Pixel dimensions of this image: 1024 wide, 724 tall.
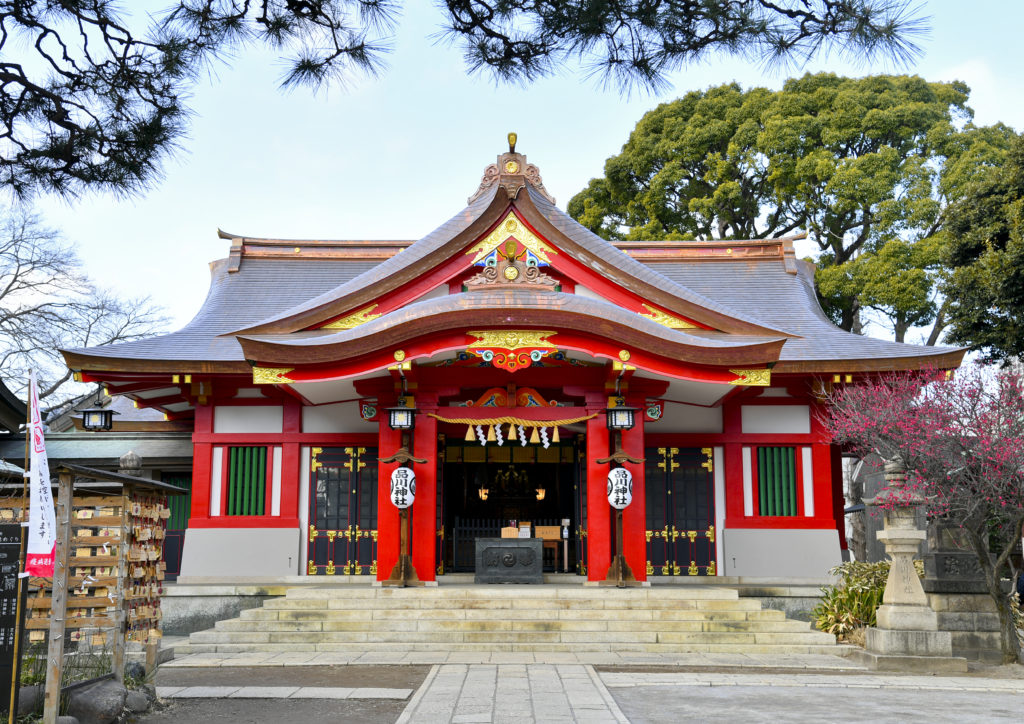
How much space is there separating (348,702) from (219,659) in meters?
3.24

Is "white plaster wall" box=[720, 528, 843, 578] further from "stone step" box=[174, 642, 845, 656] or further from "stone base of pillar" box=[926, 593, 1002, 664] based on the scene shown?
"stone base of pillar" box=[926, 593, 1002, 664]

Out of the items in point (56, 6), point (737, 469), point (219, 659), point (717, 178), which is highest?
point (717, 178)

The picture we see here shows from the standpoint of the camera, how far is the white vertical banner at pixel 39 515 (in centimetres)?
587

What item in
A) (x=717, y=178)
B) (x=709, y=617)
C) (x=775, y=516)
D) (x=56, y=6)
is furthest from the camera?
(x=717, y=178)

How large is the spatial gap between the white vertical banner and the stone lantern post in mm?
8529

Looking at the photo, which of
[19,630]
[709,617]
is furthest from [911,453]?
[19,630]

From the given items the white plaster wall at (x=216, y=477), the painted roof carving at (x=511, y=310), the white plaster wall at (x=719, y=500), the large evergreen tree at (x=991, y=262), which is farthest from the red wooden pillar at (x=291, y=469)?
the large evergreen tree at (x=991, y=262)

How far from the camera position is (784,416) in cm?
1520

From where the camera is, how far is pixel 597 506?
13.4 m

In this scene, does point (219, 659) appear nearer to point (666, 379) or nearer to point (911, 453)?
point (666, 379)

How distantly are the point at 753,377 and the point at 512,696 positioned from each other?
6.56 meters

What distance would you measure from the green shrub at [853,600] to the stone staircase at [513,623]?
558 mm

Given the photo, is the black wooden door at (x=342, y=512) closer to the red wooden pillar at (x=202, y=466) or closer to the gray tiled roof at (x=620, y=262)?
the red wooden pillar at (x=202, y=466)

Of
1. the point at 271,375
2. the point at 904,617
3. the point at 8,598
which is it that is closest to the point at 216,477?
the point at 271,375
